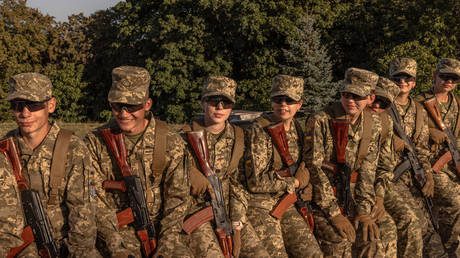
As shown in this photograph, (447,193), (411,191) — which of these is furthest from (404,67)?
(447,193)

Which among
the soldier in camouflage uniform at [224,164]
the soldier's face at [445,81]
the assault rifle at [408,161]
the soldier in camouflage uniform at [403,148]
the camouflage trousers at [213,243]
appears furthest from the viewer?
the soldier's face at [445,81]

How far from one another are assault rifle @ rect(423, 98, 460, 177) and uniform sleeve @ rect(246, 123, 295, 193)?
282cm

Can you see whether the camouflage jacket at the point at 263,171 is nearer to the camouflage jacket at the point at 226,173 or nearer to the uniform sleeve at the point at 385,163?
the camouflage jacket at the point at 226,173

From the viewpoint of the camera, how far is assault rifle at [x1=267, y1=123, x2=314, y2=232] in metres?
6.01

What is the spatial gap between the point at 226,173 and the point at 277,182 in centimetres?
56

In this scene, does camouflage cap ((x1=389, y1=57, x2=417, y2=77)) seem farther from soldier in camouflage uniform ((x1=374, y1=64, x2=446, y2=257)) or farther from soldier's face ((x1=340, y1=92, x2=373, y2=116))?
soldier's face ((x1=340, y1=92, x2=373, y2=116))

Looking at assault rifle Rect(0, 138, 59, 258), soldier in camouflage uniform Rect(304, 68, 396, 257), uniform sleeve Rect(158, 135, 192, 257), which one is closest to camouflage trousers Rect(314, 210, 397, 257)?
soldier in camouflage uniform Rect(304, 68, 396, 257)

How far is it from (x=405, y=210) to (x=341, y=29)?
1424 inches

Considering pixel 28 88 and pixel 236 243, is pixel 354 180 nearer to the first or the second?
pixel 236 243

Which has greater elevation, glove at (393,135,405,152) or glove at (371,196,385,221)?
glove at (393,135,405,152)

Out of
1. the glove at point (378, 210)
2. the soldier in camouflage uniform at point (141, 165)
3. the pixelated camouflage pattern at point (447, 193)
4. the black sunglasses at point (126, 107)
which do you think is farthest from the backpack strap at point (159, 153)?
the pixelated camouflage pattern at point (447, 193)

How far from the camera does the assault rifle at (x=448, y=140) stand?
7.77 metres

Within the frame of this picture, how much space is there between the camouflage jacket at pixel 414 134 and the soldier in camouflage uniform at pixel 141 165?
3.56 m

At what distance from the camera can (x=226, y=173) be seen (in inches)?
226
